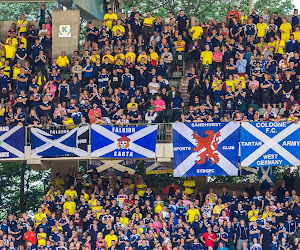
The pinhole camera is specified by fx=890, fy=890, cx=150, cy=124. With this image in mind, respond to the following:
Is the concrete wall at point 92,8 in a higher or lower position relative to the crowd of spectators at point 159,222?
higher

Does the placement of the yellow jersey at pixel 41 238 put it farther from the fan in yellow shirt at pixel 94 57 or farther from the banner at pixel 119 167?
the fan in yellow shirt at pixel 94 57

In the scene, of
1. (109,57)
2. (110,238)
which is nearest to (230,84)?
(109,57)

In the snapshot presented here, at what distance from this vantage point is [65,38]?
3578 cm

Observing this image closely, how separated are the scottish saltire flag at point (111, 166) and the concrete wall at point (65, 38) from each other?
455 cm

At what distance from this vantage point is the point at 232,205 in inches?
1224

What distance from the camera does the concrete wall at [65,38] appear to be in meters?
35.7

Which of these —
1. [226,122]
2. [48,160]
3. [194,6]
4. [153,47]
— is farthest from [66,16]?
[194,6]

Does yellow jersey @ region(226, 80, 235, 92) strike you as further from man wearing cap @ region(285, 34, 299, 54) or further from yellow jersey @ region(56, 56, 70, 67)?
yellow jersey @ region(56, 56, 70, 67)

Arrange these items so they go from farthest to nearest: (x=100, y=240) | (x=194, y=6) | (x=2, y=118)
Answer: (x=194, y=6), (x=2, y=118), (x=100, y=240)

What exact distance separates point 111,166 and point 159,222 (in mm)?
5214

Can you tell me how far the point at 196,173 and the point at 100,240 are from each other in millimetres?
4060

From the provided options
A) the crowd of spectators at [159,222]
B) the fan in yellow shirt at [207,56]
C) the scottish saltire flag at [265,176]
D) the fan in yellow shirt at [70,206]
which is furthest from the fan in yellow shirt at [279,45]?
the fan in yellow shirt at [70,206]

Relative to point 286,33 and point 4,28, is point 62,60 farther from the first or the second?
point 286,33

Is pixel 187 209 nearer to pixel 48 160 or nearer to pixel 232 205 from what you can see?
pixel 232 205
